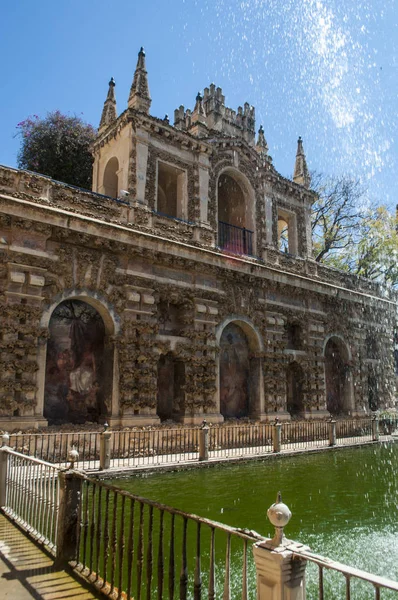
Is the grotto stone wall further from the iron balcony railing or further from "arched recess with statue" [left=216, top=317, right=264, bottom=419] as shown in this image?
the iron balcony railing

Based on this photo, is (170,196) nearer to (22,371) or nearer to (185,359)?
(185,359)

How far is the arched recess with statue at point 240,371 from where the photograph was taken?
19172 mm

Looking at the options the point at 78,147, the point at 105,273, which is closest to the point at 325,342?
the point at 105,273

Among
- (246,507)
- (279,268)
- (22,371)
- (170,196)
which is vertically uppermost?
(170,196)

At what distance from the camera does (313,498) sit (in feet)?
31.0

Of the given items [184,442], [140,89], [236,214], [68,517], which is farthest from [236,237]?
[68,517]

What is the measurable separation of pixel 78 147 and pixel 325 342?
59.7ft

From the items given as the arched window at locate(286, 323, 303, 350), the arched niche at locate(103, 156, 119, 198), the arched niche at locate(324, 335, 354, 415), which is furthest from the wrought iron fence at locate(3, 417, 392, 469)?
the arched niche at locate(103, 156, 119, 198)

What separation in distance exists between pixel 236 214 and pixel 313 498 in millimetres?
15759

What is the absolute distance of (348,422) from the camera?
20.5 metres

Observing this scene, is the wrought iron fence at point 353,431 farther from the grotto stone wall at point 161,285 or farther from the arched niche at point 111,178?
the arched niche at point 111,178

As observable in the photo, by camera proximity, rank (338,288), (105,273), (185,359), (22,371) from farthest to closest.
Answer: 1. (338,288)
2. (185,359)
3. (105,273)
4. (22,371)

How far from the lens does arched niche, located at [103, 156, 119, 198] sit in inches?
771

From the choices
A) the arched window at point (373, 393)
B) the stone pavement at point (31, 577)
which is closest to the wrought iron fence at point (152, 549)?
the stone pavement at point (31, 577)
